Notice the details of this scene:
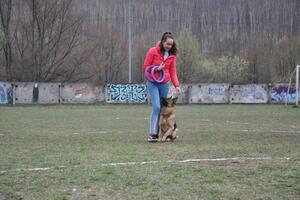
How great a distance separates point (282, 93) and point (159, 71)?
107 ft

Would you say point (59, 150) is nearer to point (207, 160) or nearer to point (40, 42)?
point (207, 160)

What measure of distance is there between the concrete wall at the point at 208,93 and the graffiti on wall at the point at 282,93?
3778 mm

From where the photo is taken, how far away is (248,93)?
40.1m

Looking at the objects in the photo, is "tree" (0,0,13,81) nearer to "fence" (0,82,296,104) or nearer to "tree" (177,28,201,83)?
"fence" (0,82,296,104)

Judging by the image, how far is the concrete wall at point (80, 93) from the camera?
37.7 m

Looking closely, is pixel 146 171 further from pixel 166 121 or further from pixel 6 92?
pixel 6 92

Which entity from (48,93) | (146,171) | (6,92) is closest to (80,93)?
(48,93)

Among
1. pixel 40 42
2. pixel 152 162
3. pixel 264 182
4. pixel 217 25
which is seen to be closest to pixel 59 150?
pixel 152 162

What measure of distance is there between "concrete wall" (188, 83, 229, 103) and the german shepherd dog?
1200 inches

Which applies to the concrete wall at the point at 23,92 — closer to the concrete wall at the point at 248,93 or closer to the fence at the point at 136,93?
the fence at the point at 136,93

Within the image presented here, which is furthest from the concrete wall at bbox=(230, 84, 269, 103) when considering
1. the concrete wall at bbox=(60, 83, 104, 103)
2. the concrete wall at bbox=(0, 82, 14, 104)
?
the concrete wall at bbox=(0, 82, 14, 104)

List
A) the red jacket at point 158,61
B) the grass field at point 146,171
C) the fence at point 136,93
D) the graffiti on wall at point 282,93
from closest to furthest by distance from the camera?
the grass field at point 146,171, the red jacket at point 158,61, the fence at point 136,93, the graffiti on wall at point 282,93

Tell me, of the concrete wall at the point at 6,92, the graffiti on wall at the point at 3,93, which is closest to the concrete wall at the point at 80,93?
the concrete wall at the point at 6,92

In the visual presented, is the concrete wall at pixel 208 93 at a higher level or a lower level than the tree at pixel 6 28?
lower
